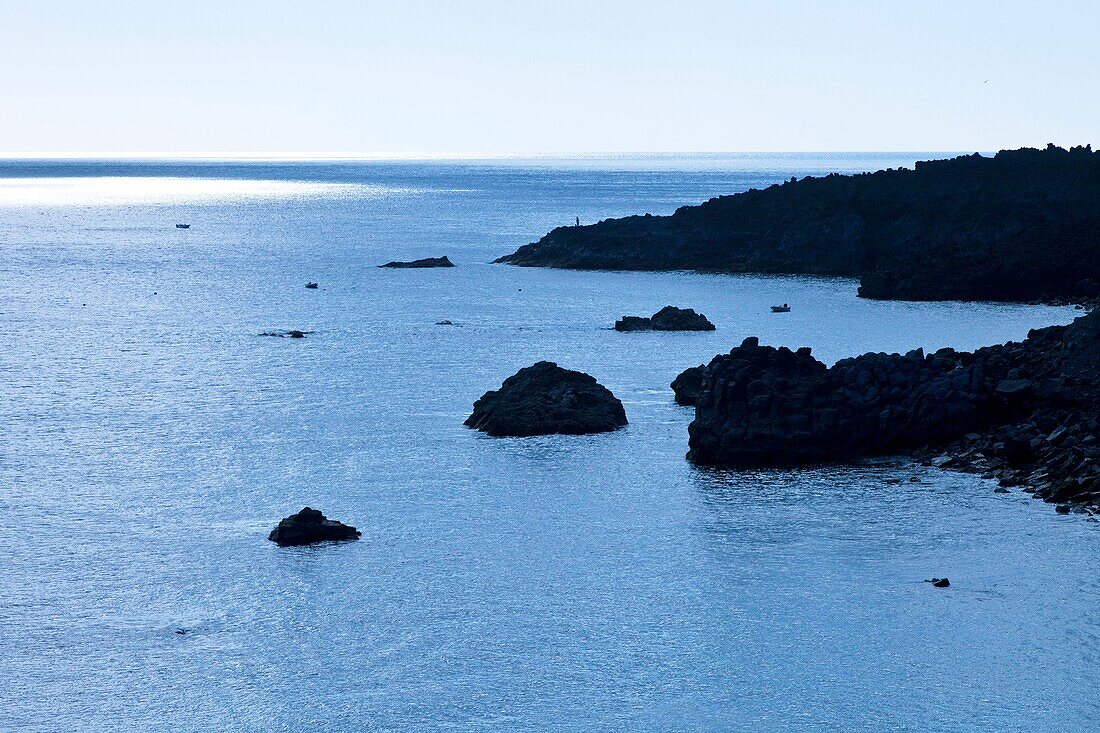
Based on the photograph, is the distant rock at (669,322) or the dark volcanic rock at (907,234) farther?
the dark volcanic rock at (907,234)

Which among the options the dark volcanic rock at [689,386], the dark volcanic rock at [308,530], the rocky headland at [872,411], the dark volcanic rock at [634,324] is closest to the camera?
the dark volcanic rock at [308,530]

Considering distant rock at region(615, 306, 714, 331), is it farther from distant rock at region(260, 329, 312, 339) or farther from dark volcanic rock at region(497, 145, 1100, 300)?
dark volcanic rock at region(497, 145, 1100, 300)

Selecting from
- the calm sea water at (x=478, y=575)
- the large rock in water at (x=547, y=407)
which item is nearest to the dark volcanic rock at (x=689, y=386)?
the calm sea water at (x=478, y=575)

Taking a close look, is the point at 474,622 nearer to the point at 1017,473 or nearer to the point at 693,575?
the point at 693,575

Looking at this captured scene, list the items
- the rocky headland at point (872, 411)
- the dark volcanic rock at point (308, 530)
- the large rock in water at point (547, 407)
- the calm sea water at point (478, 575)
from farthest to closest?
the large rock in water at point (547, 407)
the rocky headland at point (872, 411)
the dark volcanic rock at point (308, 530)
the calm sea water at point (478, 575)

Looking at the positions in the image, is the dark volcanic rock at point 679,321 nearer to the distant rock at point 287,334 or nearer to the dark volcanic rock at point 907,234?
the distant rock at point 287,334

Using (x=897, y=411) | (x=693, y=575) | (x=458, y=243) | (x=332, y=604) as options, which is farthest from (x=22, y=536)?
(x=458, y=243)

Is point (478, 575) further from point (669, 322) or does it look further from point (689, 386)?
point (669, 322)
